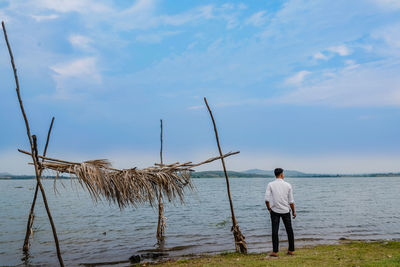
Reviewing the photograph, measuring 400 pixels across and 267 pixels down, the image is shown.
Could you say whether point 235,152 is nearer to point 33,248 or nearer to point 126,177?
point 126,177

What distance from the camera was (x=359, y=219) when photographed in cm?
2288

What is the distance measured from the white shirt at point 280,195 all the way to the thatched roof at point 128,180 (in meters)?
1.80

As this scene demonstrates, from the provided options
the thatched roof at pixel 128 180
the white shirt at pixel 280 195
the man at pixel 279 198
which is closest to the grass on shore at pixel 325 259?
the man at pixel 279 198

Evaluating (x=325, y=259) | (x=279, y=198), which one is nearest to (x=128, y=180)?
(x=279, y=198)

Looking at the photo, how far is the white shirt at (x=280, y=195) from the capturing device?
8.26 meters

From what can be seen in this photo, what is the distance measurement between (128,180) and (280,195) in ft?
13.0

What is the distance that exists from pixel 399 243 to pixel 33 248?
15597 millimetres

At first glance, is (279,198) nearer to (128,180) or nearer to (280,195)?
(280,195)

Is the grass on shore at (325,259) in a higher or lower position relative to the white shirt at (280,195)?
lower

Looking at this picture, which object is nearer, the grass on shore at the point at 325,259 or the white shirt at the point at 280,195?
the grass on shore at the point at 325,259

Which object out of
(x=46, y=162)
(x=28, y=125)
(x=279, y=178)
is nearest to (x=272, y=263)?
(x=279, y=178)

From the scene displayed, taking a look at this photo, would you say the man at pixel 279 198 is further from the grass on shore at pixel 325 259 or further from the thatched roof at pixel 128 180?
the thatched roof at pixel 128 180

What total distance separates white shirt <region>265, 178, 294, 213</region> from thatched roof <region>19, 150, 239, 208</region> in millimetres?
1804

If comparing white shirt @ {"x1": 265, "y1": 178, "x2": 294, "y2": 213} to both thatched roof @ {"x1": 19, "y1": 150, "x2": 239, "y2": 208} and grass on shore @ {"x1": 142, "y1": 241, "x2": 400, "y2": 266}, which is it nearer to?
grass on shore @ {"x1": 142, "y1": 241, "x2": 400, "y2": 266}
